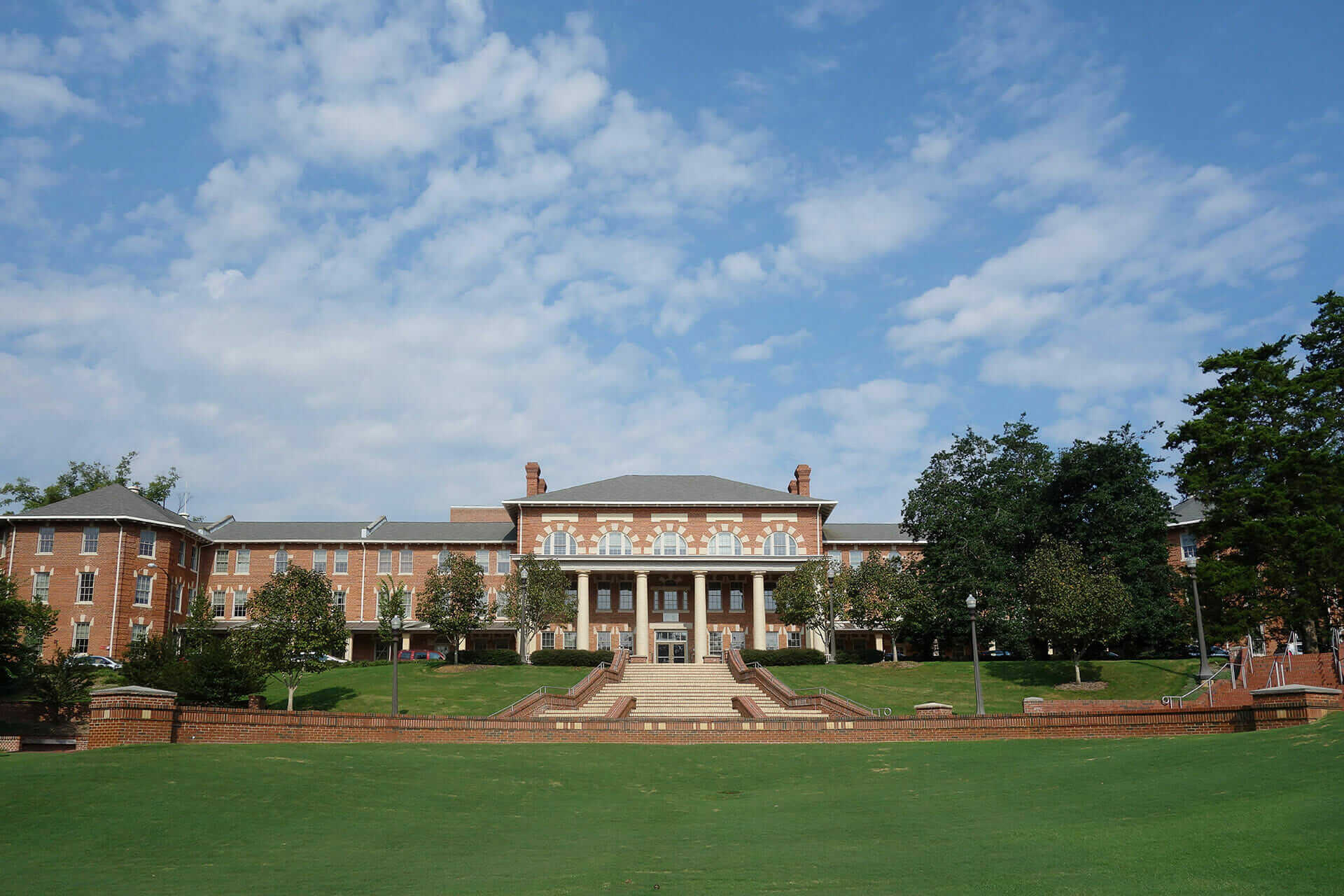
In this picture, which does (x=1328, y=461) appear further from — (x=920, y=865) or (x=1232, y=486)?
(x=920, y=865)

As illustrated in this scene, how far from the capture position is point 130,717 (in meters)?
20.5

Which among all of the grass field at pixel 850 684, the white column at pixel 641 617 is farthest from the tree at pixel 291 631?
the white column at pixel 641 617

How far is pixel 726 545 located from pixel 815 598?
1043cm

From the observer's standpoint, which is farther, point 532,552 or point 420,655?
point 420,655

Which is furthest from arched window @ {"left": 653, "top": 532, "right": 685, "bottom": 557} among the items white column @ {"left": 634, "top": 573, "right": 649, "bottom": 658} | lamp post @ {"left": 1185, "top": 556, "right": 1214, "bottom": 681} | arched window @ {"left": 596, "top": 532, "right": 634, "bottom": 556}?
lamp post @ {"left": 1185, "top": 556, "right": 1214, "bottom": 681}

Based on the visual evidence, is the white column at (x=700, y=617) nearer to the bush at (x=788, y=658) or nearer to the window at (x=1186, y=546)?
the bush at (x=788, y=658)

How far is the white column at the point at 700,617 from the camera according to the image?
53.6 m

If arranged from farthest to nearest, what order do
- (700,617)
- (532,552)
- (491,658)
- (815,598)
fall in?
(700,617) < (532,552) < (815,598) < (491,658)

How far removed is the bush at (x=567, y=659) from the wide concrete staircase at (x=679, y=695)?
5.58ft

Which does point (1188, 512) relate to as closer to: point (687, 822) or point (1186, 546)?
point (1186, 546)

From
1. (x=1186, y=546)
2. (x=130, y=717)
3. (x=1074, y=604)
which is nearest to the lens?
(x=130, y=717)

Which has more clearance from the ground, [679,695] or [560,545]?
[560,545]

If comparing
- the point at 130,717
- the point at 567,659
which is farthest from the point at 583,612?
the point at 130,717

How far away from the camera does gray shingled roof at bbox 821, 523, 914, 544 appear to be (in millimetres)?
Result: 60875
